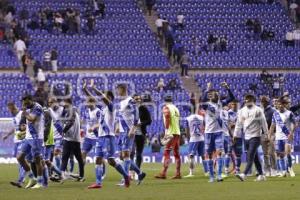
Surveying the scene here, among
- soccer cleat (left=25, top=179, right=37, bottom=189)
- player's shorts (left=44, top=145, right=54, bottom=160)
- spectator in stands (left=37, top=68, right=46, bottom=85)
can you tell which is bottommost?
soccer cleat (left=25, top=179, right=37, bottom=189)

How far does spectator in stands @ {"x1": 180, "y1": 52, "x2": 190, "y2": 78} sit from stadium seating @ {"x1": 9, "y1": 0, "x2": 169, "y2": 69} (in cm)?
78

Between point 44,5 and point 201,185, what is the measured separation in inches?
1118

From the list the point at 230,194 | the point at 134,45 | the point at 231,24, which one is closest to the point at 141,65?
the point at 134,45

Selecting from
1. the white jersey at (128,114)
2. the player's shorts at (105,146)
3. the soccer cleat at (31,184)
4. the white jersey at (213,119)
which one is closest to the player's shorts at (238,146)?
the white jersey at (213,119)

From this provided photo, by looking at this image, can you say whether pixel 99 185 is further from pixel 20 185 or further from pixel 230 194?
pixel 230 194

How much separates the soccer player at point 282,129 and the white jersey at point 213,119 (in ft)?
7.50

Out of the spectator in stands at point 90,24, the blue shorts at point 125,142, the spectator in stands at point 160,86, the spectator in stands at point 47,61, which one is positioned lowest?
the blue shorts at point 125,142

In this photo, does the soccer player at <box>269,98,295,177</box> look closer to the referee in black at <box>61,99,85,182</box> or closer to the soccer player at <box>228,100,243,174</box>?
the soccer player at <box>228,100,243,174</box>

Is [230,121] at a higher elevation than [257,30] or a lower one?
lower

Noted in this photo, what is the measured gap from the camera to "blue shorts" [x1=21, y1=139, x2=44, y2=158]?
19.4m

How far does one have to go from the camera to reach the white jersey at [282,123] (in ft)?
77.7

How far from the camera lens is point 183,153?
36.4m

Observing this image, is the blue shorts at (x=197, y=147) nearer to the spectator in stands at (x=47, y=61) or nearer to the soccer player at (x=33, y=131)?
the soccer player at (x=33, y=131)

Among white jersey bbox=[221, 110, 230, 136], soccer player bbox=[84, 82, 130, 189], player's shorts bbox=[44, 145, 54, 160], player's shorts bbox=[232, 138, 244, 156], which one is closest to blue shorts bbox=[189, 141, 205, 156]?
white jersey bbox=[221, 110, 230, 136]
